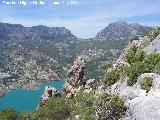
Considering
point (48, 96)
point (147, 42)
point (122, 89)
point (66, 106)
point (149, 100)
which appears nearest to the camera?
point (149, 100)

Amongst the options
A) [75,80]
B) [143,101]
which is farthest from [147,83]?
[75,80]

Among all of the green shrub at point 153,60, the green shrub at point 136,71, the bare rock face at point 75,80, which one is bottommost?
the bare rock face at point 75,80

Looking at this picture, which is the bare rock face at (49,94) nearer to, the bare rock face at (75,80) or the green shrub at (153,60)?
the bare rock face at (75,80)

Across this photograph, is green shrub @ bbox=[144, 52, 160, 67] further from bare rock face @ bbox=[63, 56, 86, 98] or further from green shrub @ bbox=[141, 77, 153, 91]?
bare rock face @ bbox=[63, 56, 86, 98]

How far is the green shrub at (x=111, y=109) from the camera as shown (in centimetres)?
4428

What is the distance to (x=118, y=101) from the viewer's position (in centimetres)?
4472

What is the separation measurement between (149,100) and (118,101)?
4.02 metres

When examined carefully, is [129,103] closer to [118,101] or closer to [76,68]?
[118,101]

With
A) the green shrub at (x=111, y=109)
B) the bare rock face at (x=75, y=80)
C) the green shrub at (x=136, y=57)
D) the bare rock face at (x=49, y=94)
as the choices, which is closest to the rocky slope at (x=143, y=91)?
the green shrub at (x=111, y=109)

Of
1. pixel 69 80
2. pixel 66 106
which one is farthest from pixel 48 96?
pixel 66 106

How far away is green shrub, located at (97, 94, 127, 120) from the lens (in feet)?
145

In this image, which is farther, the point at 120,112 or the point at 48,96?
the point at 48,96

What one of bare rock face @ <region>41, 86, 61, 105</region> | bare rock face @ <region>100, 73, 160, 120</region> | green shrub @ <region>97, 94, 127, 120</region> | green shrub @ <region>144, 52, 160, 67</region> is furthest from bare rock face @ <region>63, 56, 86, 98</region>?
green shrub @ <region>97, 94, 127, 120</region>

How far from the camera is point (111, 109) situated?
146 ft
